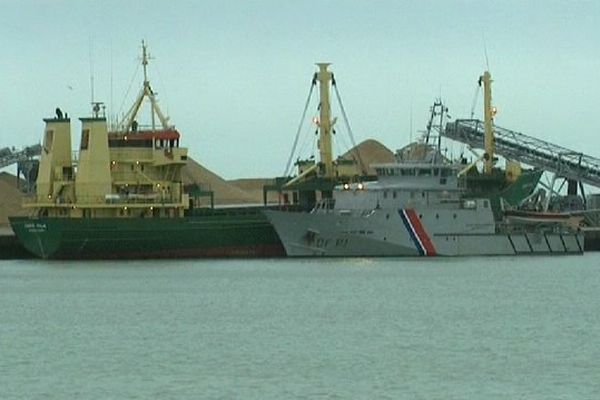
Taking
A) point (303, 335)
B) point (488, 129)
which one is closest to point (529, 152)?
point (488, 129)

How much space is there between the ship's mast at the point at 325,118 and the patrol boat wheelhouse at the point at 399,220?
5.97m

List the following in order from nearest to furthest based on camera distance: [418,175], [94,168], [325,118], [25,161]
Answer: [418,175], [94,168], [325,118], [25,161]

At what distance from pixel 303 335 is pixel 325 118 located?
46.6 metres

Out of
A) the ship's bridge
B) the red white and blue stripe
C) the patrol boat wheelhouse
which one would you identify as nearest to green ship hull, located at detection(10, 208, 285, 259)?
the patrol boat wheelhouse

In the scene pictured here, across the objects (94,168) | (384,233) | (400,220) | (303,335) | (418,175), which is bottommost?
(303,335)

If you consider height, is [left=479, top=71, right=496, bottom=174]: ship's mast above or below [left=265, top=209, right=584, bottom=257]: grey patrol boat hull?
above

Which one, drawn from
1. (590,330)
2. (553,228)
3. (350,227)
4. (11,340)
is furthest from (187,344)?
(553,228)

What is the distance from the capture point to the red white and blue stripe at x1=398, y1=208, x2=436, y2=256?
8650 cm

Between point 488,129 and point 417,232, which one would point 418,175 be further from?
point 488,129

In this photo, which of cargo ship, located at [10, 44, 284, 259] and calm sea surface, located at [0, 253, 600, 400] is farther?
cargo ship, located at [10, 44, 284, 259]

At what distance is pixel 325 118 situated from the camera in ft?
315

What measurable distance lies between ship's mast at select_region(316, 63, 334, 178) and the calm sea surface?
1771cm

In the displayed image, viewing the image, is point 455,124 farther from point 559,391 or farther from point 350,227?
point 559,391

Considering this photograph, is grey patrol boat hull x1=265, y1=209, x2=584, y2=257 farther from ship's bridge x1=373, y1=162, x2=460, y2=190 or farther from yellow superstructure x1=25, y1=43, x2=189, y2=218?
yellow superstructure x1=25, y1=43, x2=189, y2=218
